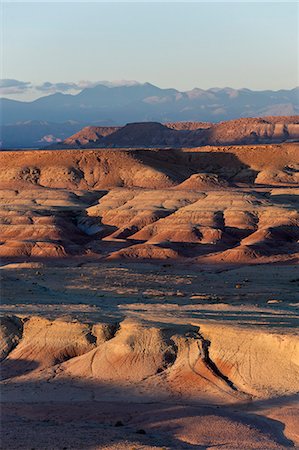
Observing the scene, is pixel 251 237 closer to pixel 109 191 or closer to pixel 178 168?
pixel 109 191


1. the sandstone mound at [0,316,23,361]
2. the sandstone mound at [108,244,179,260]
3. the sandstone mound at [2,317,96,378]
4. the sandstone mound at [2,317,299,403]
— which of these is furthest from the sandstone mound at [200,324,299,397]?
the sandstone mound at [108,244,179,260]

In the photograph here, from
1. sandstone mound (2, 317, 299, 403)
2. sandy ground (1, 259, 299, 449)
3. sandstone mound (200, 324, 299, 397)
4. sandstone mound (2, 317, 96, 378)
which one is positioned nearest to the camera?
sandy ground (1, 259, 299, 449)

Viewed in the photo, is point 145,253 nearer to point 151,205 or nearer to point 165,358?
point 151,205

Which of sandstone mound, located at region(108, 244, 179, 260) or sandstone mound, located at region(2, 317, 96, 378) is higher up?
sandstone mound, located at region(2, 317, 96, 378)

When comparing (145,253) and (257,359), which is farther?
(145,253)

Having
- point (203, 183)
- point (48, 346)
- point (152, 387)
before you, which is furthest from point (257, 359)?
point (203, 183)

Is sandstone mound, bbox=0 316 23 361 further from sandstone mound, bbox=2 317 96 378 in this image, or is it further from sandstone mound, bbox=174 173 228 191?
sandstone mound, bbox=174 173 228 191

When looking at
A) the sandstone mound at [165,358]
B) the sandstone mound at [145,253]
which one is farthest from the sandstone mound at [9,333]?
the sandstone mound at [145,253]

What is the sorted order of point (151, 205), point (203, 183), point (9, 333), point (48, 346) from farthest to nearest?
point (203, 183) < point (151, 205) < point (9, 333) < point (48, 346)

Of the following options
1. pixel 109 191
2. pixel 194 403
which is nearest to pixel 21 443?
pixel 194 403

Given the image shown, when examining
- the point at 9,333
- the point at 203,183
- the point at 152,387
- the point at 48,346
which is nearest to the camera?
the point at 152,387

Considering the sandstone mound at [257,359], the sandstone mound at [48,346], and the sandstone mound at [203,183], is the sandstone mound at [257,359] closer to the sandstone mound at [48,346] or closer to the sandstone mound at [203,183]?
the sandstone mound at [48,346]

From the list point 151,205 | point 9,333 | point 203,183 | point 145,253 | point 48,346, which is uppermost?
point 9,333
